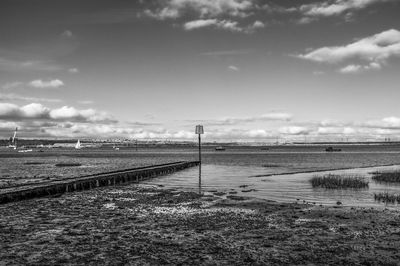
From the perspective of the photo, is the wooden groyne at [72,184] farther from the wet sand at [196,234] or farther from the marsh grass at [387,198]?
the marsh grass at [387,198]

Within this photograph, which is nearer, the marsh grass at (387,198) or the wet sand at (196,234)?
the wet sand at (196,234)

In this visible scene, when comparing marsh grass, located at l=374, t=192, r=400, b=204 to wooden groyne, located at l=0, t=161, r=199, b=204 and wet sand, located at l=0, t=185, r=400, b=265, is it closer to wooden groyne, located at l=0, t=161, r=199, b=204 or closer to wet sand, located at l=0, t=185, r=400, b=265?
wet sand, located at l=0, t=185, r=400, b=265

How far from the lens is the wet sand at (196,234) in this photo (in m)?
10.7

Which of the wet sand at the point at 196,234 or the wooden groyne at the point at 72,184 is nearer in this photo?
the wet sand at the point at 196,234

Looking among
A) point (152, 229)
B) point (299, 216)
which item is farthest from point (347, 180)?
point (152, 229)

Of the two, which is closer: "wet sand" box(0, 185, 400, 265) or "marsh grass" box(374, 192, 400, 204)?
"wet sand" box(0, 185, 400, 265)

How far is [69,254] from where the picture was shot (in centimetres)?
1098

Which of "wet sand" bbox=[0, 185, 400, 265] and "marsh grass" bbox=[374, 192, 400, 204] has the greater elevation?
"wet sand" bbox=[0, 185, 400, 265]

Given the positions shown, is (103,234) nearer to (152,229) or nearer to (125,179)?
(152,229)

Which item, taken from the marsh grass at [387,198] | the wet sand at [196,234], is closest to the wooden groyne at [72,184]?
the wet sand at [196,234]

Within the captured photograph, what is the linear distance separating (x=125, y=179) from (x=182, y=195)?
1313 cm

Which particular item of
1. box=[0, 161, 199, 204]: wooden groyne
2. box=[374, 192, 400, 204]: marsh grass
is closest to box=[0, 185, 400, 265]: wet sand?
box=[0, 161, 199, 204]: wooden groyne

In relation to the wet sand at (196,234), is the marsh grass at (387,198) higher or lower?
lower

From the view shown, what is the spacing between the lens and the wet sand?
1074 centimetres
